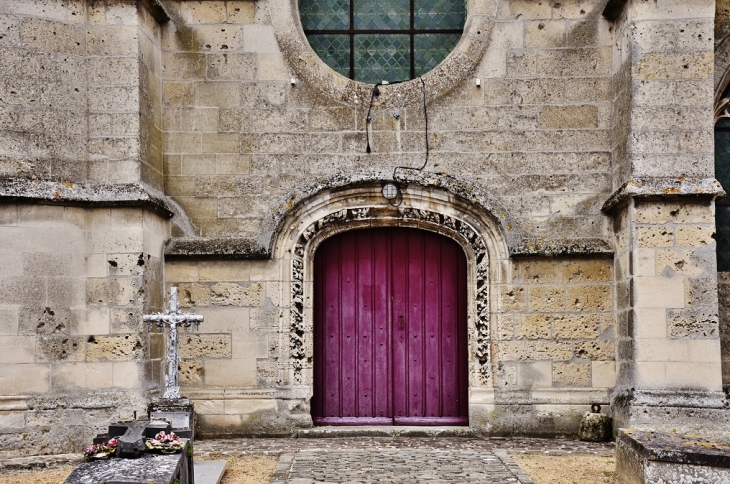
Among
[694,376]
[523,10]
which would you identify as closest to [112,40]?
[523,10]

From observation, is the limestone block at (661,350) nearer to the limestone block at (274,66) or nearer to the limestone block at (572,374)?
the limestone block at (572,374)

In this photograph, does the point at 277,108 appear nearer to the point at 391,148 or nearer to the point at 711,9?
the point at 391,148

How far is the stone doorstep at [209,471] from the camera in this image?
586 centimetres

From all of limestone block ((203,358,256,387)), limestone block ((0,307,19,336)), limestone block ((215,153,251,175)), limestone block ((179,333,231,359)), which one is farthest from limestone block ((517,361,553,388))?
limestone block ((0,307,19,336))

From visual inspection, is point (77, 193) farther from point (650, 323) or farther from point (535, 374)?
point (650, 323)

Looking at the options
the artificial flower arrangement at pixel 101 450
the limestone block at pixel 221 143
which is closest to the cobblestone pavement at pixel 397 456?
the artificial flower arrangement at pixel 101 450

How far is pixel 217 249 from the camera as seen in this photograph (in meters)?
8.04

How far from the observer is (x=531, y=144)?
8.16 meters

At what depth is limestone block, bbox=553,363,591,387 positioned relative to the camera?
7.99 metres

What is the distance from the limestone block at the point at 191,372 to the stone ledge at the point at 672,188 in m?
4.07

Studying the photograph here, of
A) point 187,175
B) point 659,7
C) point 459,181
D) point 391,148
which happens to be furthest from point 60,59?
point 659,7

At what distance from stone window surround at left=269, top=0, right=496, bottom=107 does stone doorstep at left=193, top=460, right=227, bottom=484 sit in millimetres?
3599

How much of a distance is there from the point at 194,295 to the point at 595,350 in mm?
3706

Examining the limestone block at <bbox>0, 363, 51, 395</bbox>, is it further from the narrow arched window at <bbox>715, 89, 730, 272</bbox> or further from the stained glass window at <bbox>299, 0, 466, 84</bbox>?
the narrow arched window at <bbox>715, 89, 730, 272</bbox>
